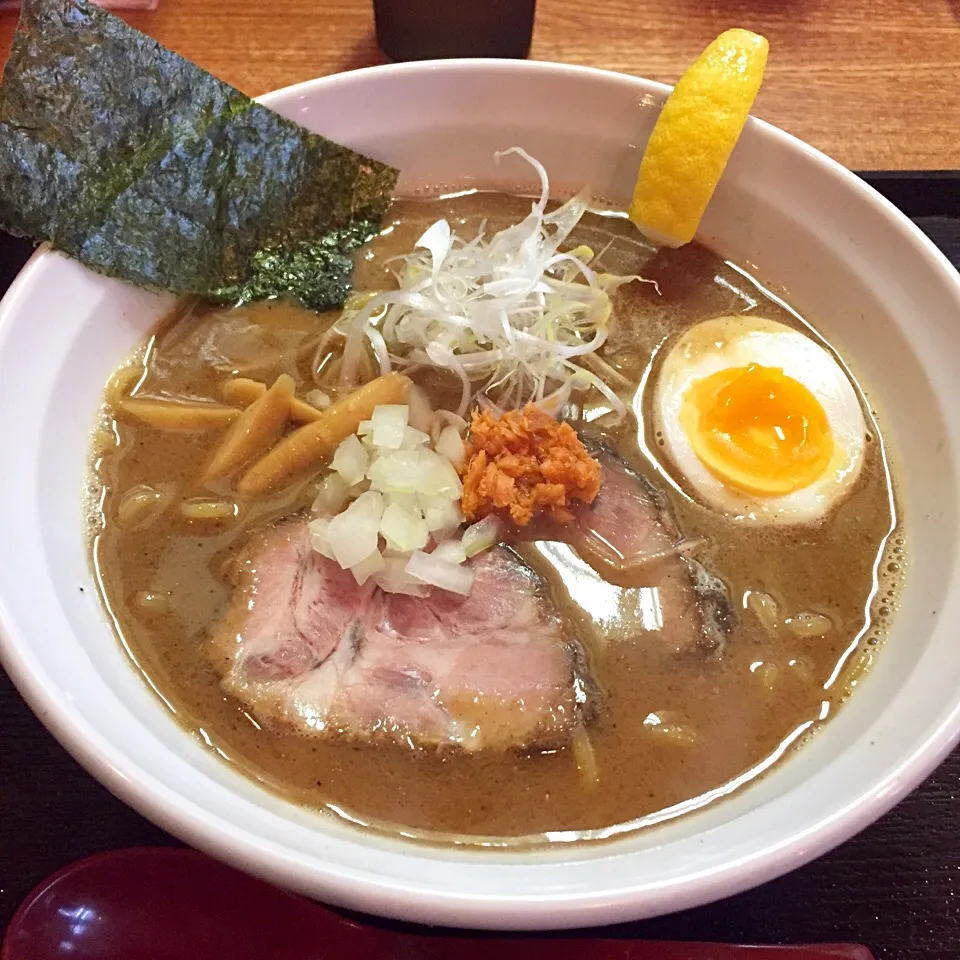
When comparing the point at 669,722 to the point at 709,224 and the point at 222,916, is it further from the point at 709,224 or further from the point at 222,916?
the point at 709,224

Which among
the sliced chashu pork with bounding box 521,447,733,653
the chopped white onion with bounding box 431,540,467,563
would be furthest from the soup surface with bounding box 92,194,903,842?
the chopped white onion with bounding box 431,540,467,563

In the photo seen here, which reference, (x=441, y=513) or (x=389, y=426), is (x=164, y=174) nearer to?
(x=389, y=426)

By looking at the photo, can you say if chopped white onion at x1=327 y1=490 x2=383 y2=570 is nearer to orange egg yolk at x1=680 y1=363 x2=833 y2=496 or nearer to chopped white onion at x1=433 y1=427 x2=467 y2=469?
chopped white onion at x1=433 y1=427 x2=467 y2=469

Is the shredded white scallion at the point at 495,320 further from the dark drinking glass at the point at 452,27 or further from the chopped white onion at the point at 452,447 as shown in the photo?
the dark drinking glass at the point at 452,27

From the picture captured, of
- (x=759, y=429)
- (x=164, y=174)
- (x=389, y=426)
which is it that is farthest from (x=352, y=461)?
(x=759, y=429)

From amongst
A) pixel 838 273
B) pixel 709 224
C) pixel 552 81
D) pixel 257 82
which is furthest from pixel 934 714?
pixel 257 82

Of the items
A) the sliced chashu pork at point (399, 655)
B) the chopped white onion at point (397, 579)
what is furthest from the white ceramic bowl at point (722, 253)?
the chopped white onion at point (397, 579)
